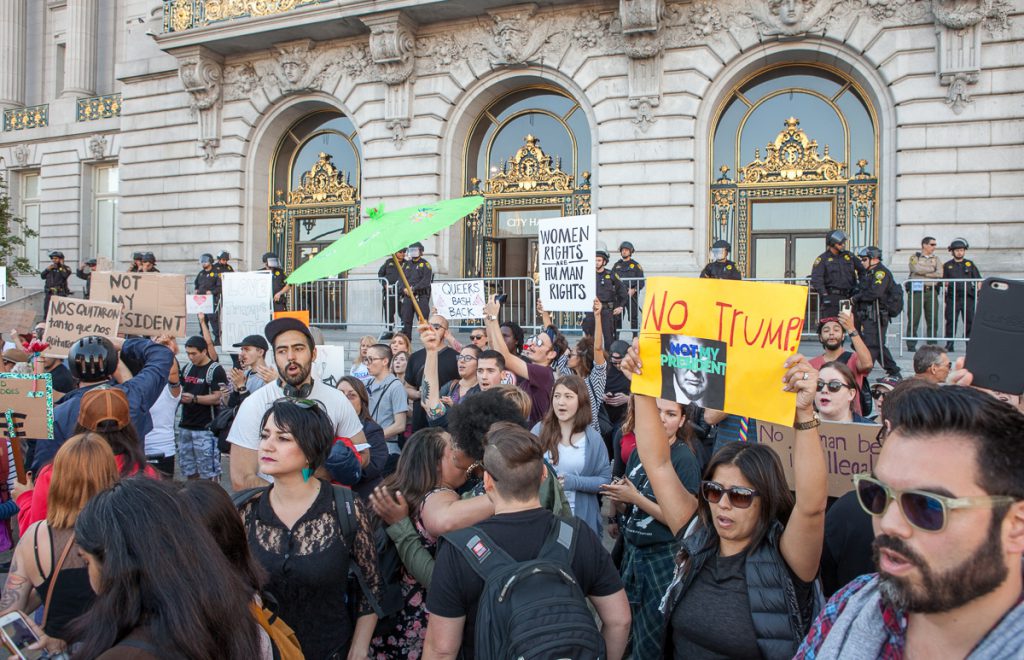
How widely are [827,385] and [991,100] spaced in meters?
12.2

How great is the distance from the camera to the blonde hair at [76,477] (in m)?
2.83

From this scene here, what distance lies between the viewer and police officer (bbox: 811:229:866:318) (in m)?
11.2

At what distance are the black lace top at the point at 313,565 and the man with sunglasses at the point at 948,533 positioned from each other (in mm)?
1905

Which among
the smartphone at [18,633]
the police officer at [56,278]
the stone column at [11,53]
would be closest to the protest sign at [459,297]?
the smartphone at [18,633]

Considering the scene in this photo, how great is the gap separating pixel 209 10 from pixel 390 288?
32.1 ft

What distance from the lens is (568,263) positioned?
8000 millimetres

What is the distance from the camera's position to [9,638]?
1970 mm

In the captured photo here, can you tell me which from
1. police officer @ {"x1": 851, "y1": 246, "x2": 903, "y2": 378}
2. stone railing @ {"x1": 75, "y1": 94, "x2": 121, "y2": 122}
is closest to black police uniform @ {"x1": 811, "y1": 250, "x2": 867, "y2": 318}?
police officer @ {"x1": 851, "y1": 246, "x2": 903, "y2": 378}

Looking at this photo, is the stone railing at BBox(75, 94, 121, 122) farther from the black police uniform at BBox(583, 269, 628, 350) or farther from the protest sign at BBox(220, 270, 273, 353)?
the black police uniform at BBox(583, 269, 628, 350)

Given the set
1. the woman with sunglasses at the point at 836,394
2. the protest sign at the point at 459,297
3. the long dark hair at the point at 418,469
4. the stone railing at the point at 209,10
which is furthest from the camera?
the stone railing at the point at 209,10

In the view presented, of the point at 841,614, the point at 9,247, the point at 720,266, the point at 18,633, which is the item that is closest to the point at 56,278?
the point at 9,247

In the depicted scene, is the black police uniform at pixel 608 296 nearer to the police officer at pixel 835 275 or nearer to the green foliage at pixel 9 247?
the police officer at pixel 835 275

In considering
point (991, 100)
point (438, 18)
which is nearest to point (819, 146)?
point (991, 100)

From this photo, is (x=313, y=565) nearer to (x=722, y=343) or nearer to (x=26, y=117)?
(x=722, y=343)
